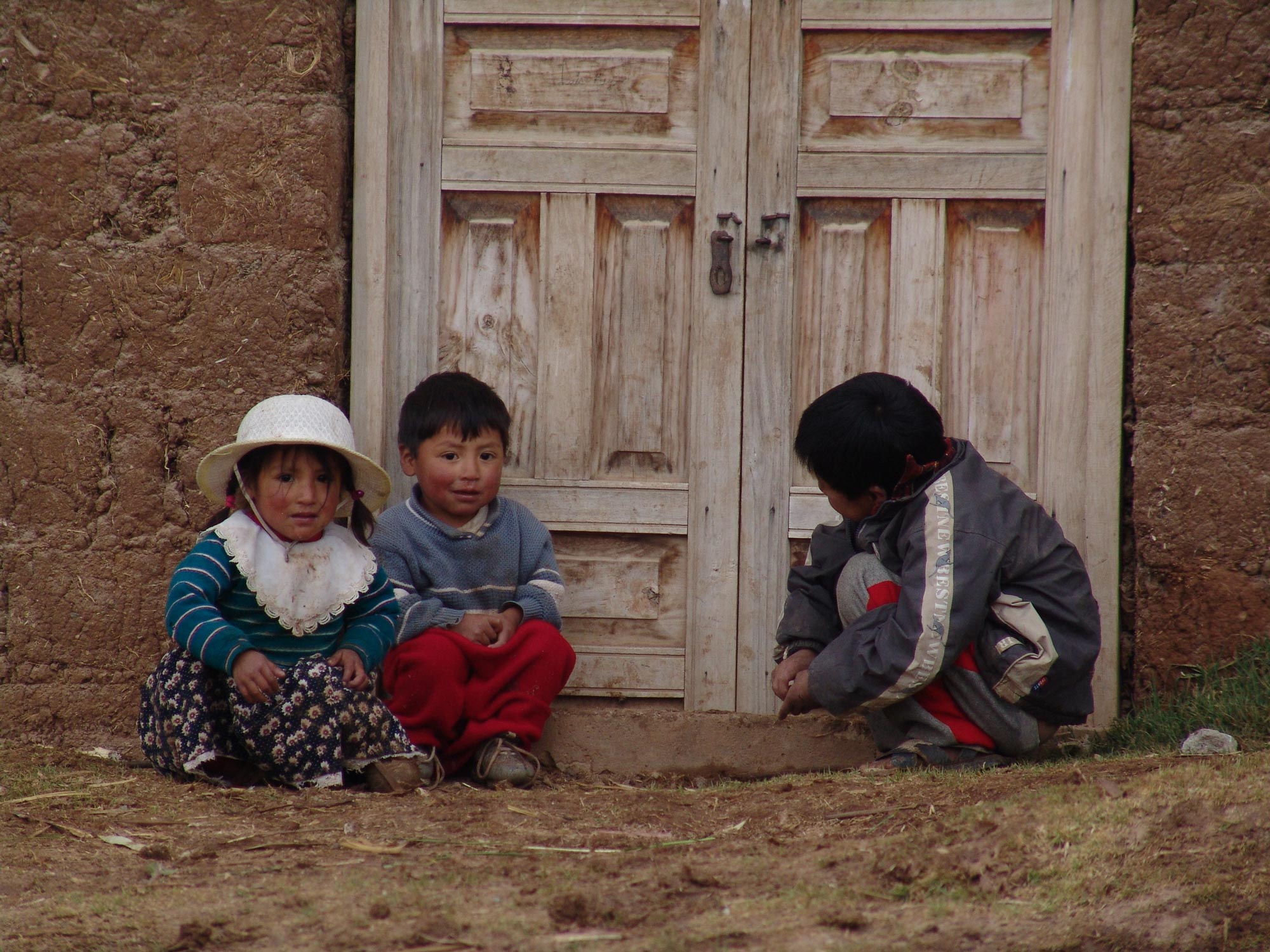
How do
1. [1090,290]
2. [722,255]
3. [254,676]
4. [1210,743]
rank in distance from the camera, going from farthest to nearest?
[722,255] → [1090,290] → [1210,743] → [254,676]

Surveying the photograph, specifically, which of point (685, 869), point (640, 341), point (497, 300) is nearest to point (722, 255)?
point (640, 341)

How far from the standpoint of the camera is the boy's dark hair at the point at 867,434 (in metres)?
3.03

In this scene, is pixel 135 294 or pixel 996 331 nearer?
pixel 135 294

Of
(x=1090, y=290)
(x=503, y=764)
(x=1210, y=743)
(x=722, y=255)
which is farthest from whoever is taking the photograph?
(x=722, y=255)

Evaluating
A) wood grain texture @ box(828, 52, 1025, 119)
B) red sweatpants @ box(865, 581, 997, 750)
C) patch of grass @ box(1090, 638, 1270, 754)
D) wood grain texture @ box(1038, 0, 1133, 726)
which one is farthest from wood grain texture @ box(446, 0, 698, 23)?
patch of grass @ box(1090, 638, 1270, 754)

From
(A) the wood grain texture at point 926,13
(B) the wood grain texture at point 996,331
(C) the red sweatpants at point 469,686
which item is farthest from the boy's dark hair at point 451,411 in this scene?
(A) the wood grain texture at point 926,13

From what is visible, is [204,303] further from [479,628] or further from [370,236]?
[479,628]

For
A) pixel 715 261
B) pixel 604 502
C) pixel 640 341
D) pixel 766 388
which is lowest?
pixel 604 502

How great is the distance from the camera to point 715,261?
354cm

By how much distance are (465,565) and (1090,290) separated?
196 cm

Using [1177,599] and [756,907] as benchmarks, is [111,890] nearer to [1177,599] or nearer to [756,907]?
[756,907]

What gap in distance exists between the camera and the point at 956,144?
3514mm

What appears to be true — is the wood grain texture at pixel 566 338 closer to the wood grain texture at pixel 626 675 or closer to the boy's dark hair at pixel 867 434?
the wood grain texture at pixel 626 675

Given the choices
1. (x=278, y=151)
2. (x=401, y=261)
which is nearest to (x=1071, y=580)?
(x=401, y=261)
